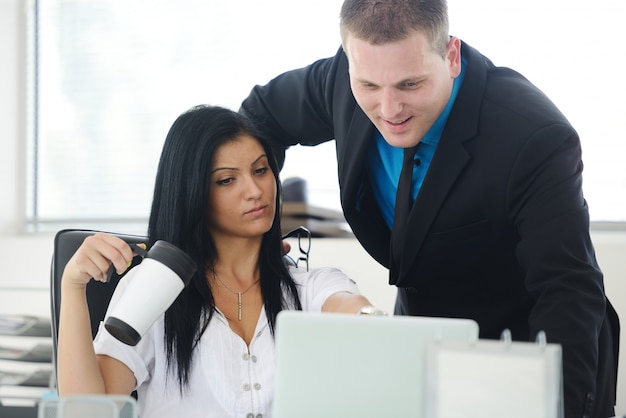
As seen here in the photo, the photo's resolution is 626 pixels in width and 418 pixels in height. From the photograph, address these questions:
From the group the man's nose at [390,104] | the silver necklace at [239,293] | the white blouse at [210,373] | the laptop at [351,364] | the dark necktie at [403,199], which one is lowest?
the white blouse at [210,373]

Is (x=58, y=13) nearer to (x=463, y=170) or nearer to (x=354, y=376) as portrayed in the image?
(x=463, y=170)

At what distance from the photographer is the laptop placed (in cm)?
94

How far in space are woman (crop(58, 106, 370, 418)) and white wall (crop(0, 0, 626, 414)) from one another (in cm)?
134

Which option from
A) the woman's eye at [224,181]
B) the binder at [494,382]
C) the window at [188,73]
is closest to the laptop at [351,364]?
the binder at [494,382]

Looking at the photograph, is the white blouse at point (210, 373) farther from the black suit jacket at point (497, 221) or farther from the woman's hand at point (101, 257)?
the black suit jacket at point (497, 221)

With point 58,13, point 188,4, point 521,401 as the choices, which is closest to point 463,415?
point 521,401

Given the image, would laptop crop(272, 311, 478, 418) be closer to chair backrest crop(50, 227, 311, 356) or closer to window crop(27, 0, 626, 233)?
chair backrest crop(50, 227, 311, 356)

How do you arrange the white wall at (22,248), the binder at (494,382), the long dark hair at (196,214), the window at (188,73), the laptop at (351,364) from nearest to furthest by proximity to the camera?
1. the binder at (494,382)
2. the laptop at (351,364)
3. the long dark hair at (196,214)
4. the white wall at (22,248)
5. the window at (188,73)

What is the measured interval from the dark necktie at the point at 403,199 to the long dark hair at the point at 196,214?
0.26 meters

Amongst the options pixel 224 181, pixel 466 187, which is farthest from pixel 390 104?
pixel 224 181

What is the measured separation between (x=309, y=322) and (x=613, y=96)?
251 centimetres

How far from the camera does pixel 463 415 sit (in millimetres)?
835

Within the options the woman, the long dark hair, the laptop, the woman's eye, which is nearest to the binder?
the laptop

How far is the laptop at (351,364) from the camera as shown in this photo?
3.10ft
